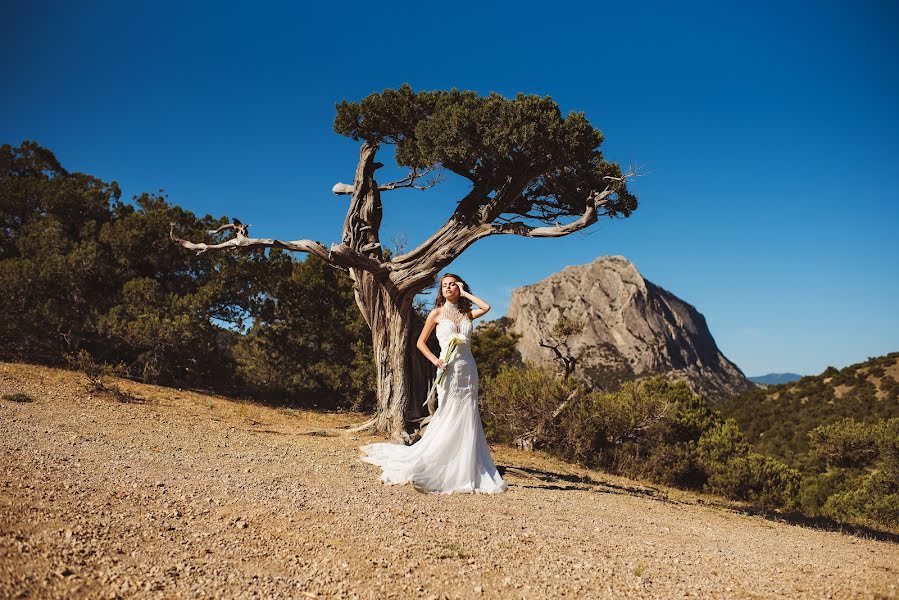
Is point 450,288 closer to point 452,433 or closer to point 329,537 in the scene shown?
point 452,433

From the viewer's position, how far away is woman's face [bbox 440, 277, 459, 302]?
7.69 metres

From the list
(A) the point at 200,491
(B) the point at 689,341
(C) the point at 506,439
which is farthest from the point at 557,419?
(B) the point at 689,341

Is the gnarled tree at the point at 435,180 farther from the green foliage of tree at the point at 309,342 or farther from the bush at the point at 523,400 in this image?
the green foliage of tree at the point at 309,342

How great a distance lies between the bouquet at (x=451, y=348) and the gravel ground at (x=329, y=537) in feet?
4.99

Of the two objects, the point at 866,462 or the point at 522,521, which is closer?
the point at 522,521

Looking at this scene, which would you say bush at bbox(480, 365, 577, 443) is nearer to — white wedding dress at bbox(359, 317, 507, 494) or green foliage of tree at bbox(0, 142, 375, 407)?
green foliage of tree at bbox(0, 142, 375, 407)

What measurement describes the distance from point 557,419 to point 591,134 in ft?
26.2

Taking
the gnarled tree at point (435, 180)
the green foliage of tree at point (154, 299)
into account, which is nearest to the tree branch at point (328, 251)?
the gnarled tree at point (435, 180)

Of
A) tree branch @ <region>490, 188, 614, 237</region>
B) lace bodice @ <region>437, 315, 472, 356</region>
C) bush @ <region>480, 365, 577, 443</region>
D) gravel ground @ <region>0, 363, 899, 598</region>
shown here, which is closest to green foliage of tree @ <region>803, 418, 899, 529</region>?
bush @ <region>480, 365, 577, 443</region>

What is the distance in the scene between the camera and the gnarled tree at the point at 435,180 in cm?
987

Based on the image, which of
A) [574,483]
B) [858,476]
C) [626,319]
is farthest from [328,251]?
[626,319]

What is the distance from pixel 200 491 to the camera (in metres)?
5.20

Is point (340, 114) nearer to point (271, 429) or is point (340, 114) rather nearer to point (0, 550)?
point (271, 429)

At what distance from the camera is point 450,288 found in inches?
303
